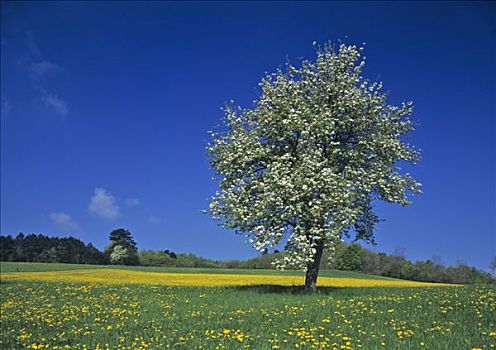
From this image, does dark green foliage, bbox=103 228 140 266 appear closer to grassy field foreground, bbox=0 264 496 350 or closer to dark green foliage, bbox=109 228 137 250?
dark green foliage, bbox=109 228 137 250

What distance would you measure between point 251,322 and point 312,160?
10.1 metres

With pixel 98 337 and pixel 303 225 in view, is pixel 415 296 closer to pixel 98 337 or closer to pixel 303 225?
pixel 303 225

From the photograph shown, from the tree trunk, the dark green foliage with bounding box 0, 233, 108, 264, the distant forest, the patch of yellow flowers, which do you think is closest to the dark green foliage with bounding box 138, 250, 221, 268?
the distant forest

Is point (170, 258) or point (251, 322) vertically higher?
point (170, 258)

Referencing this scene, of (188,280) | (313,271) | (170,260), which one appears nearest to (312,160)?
(313,271)

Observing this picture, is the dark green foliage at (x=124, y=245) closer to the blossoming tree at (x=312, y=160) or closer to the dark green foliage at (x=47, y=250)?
the dark green foliage at (x=47, y=250)

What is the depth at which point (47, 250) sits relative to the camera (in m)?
100

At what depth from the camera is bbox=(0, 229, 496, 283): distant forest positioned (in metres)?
82.6

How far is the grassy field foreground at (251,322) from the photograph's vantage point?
13680 millimetres

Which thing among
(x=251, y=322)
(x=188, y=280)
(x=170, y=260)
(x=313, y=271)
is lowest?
(x=251, y=322)

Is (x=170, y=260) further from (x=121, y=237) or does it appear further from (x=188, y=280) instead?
(x=188, y=280)

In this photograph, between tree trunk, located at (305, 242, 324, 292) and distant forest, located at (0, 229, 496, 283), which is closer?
tree trunk, located at (305, 242, 324, 292)

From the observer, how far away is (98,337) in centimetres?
1572

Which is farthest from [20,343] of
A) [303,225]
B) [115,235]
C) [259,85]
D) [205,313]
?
[115,235]
